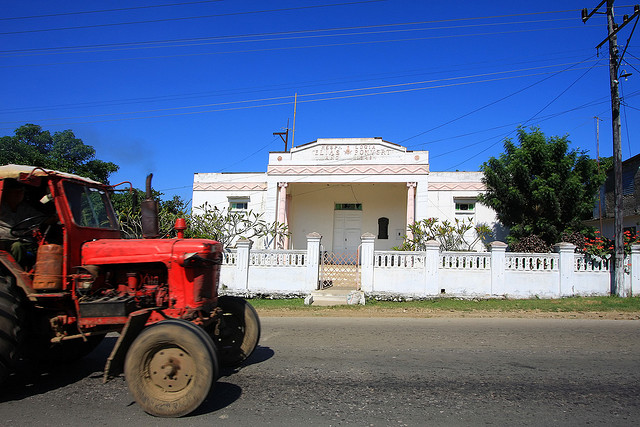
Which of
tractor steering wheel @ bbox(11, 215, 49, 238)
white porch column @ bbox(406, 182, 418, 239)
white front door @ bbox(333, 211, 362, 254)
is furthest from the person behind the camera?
white front door @ bbox(333, 211, 362, 254)

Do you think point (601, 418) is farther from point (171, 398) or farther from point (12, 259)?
point (12, 259)

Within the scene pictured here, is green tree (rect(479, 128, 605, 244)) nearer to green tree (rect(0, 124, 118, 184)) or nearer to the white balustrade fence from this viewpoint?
the white balustrade fence

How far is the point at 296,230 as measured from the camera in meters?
22.0

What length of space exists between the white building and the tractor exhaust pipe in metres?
14.3

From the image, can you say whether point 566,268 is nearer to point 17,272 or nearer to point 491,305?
point 491,305

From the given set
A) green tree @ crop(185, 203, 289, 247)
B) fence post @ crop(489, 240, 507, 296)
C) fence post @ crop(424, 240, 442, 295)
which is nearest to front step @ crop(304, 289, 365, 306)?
fence post @ crop(424, 240, 442, 295)

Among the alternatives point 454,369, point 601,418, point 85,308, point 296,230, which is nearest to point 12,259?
point 85,308

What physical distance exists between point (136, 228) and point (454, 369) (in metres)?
14.0

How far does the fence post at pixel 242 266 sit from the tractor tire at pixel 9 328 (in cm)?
936

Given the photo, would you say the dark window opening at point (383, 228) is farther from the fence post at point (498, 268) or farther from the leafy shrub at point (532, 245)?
the fence post at point (498, 268)

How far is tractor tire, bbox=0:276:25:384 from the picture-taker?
4141 millimetres

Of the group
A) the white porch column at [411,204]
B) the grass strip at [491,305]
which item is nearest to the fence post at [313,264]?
the grass strip at [491,305]

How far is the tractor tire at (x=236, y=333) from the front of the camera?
530 cm

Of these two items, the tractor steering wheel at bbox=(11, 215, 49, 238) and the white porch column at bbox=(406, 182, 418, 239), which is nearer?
the tractor steering wheel at bbox=(11, 215, 49, 238)
